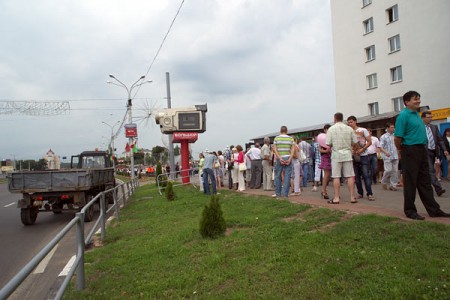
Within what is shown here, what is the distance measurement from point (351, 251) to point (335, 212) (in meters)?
2.04

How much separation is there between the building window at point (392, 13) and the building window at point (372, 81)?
14.1 ft

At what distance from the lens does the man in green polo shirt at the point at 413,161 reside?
5.25 metres

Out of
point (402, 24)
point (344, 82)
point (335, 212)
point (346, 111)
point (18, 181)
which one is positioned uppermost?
point (402, 24)

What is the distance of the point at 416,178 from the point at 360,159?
106 inches

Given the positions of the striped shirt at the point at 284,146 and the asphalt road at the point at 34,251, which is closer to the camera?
the asphalt road at the point at 34,251

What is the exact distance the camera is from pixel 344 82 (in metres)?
33.4

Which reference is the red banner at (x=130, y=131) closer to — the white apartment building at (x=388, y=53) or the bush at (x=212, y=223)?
the white apartment building at (x=388, y=53)

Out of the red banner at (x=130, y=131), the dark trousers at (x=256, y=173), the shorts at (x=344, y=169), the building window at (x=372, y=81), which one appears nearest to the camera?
the shorts at (x=344, y=169)

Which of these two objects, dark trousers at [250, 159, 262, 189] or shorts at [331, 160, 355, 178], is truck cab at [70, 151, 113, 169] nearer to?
dark trousers at [250, 159, 262, 189]

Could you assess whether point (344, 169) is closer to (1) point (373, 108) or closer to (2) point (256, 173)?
(2) point (256, 173)

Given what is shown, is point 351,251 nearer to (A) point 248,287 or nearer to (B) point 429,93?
(A) point 248,287

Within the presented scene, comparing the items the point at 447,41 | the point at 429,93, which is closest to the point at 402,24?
the point at 447,41

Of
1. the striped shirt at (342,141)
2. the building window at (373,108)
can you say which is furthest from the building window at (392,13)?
the striped shirt at (342,141)

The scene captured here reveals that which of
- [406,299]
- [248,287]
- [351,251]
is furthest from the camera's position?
[351,251]
